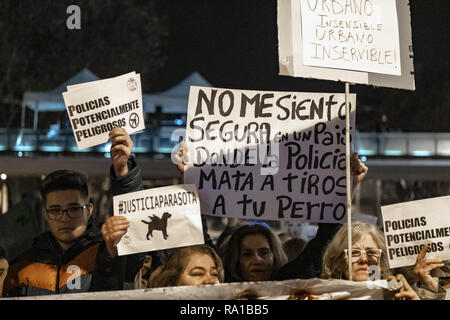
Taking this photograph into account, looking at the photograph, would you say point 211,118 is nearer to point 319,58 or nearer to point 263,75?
point 319,58

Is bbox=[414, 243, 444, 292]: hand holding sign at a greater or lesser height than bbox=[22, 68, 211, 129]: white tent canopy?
lesser

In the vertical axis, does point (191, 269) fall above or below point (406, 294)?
above

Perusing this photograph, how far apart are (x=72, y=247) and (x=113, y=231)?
24 centimetres

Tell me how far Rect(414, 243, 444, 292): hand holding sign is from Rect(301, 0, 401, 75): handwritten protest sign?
97 cm

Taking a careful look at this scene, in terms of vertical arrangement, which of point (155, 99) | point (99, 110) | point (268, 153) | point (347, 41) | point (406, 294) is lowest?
point (406, 294)

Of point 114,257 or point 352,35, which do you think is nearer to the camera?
point 114,257

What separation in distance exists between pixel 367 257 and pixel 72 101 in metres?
1.73

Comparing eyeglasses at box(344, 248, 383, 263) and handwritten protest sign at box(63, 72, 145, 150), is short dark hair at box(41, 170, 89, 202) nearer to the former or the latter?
handwritten protest sign at box(63, 72, 145, 150)

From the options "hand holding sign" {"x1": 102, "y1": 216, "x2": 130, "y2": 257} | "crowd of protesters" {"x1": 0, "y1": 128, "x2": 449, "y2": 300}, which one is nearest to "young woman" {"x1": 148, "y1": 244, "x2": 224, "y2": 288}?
"crowd of protesters" {"x1": 0, "y1": 128, "x2": 449, "y2": 300}

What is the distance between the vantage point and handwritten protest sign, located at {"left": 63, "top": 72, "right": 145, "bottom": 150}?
4309 mm

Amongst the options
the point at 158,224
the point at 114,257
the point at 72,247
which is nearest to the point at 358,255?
the point at 158,224

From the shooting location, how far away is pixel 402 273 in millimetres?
4172

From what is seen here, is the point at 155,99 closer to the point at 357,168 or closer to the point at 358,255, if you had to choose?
the point at 357,168

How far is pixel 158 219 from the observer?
4.06 m
